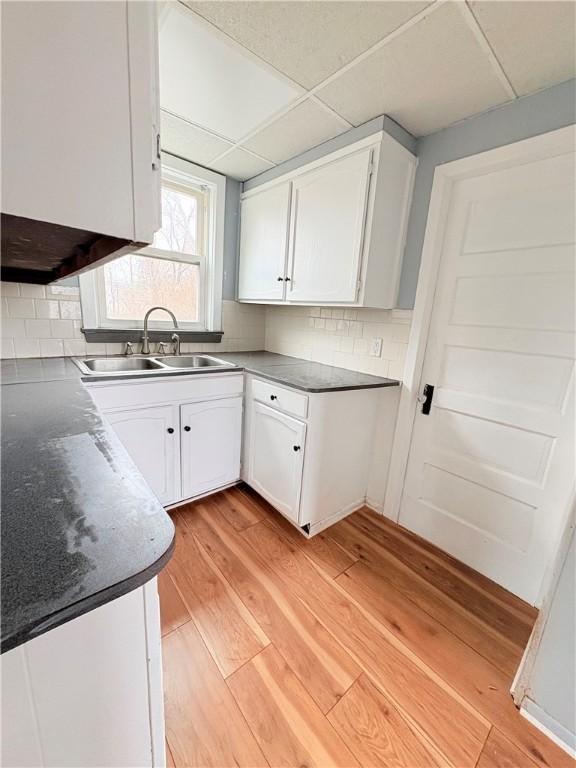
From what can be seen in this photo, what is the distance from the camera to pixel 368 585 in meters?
1.51

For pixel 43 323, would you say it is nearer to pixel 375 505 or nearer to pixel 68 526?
pixel 68 526

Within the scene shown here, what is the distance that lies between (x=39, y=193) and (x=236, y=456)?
74.3 inches

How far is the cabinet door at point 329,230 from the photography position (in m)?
1.65

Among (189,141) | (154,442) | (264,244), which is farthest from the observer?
(264,244)

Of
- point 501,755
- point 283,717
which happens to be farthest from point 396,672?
point 283,717

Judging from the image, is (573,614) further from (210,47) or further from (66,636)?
(210,47)

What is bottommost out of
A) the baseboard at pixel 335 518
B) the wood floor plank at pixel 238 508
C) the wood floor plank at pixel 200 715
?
the wood floor plank at pixel 200 715

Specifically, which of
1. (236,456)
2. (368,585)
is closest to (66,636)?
(368,585)

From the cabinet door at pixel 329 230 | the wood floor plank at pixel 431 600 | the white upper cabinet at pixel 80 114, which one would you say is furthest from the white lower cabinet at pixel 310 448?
the white upper cabinet at pixel 80 114

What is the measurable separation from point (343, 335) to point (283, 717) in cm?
190

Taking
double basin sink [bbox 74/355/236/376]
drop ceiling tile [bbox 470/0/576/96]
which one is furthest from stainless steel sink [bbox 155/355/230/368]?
drop ceiling tile [bbox 470/0/576/96]

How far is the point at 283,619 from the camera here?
1.31m

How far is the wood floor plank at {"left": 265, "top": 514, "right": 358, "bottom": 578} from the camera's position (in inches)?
63.4

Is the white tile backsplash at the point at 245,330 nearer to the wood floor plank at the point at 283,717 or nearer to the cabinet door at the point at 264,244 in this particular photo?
the cabinet door at the point at 264,244
